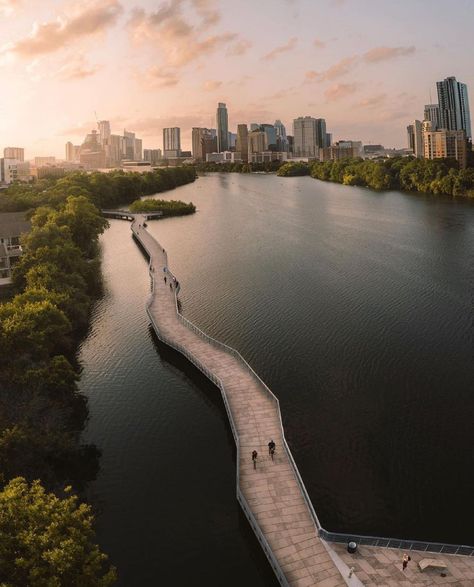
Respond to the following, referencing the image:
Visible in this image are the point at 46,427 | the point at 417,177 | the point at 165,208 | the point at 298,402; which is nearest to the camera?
the point at 46,427

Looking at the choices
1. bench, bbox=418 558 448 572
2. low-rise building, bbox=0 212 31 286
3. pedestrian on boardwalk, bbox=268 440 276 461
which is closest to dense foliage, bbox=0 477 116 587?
pedestrian on boardwalk, bbox=268 440 276 461

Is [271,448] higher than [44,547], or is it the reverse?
[44,547]

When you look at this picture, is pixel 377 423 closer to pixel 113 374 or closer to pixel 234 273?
pixel 113 374

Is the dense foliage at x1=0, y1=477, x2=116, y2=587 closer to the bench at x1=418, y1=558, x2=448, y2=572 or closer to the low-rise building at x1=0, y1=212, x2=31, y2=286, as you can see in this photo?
the bench at x1=418, y1=558, x2=448, y2=572

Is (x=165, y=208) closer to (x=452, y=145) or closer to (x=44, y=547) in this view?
(x=44, y=547)

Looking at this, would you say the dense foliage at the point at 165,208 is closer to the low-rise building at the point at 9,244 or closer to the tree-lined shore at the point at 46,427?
the low-rise building at the point at 9,244

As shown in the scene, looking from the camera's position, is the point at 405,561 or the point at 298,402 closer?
the point at 405,561

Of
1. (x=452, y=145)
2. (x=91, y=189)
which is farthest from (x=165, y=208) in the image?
(x=452, y=145)

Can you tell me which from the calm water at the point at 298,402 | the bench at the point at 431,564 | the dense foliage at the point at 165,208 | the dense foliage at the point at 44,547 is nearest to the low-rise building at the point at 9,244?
the calm water at the point at 298,402
